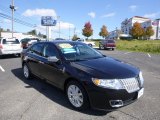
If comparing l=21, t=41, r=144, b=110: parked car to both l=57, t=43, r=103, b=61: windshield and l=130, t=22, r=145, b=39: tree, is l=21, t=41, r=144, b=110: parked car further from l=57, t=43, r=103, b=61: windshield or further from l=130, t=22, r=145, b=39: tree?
l=130, t=22, r=145, b=39: tree

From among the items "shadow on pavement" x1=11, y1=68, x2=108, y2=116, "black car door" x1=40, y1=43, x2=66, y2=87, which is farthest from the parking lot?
"black car door" x1=40, y1=43, x2=66, y2=87

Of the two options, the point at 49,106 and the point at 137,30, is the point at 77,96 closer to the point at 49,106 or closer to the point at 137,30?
the point at 49,106

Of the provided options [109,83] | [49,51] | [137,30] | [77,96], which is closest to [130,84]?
[109,83]

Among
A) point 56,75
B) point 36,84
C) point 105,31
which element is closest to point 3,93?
point 36,84

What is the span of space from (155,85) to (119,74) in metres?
3.19

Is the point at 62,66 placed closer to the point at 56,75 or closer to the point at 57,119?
the point at 56,75

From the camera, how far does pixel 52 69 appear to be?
570cm

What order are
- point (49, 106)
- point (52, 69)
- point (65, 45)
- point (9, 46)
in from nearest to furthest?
point (49, 106)
point (52, 69)
point (65, 45)
point (9, 46)

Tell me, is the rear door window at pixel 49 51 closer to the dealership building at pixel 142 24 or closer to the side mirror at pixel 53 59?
the side mirror at pixel 53 59

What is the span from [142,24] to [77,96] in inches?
5349

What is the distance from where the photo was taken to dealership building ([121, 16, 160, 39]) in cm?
12526

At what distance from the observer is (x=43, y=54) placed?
253 inches

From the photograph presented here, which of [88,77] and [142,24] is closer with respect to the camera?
[88,77]

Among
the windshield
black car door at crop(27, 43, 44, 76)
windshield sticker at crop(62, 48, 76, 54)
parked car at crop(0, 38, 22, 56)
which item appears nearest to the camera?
the windshield
